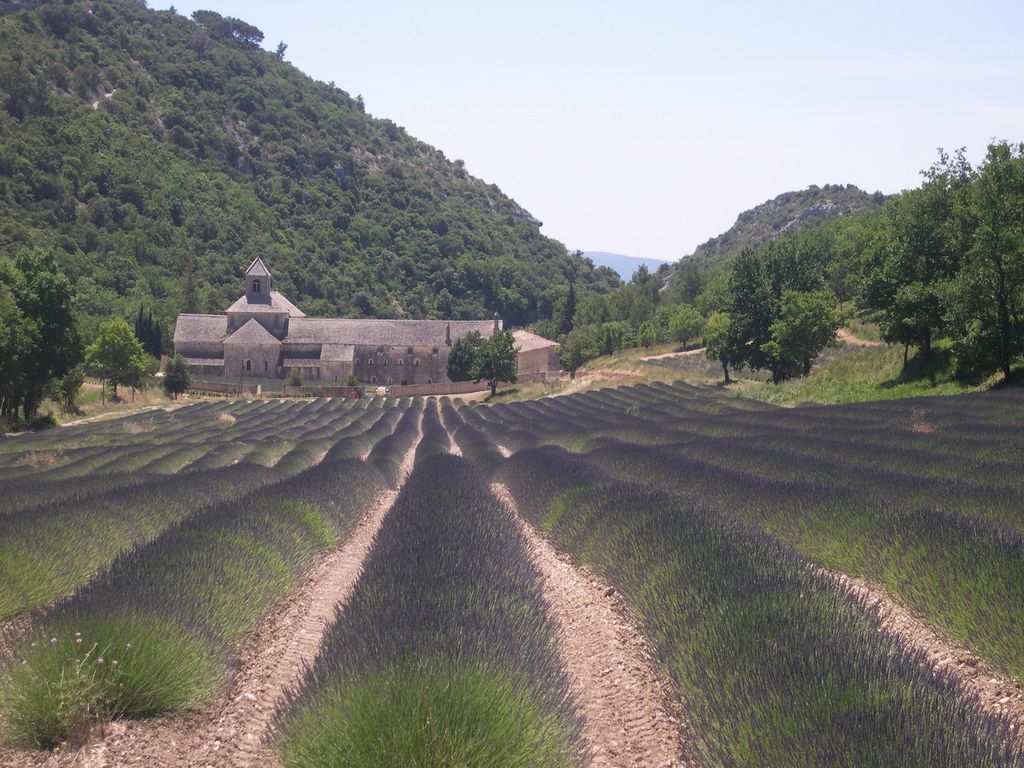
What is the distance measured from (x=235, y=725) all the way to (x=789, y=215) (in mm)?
186355

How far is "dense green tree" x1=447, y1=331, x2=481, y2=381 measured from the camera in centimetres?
7094

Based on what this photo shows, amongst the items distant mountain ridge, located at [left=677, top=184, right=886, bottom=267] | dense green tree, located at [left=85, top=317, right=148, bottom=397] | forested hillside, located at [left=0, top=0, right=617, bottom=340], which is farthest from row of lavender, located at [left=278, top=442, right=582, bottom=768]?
distant mountain ridge, located at [left=677, top=184, right=886, bottom=267]

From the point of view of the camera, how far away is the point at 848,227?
8431cm

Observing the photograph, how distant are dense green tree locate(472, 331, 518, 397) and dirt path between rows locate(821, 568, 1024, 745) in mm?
51906

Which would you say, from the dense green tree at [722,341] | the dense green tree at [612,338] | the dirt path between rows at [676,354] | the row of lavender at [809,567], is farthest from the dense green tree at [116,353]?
the dense green tree at [612,338]

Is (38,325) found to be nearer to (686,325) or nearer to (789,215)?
(686,325)

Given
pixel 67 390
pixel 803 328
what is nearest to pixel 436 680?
pixel 803 328

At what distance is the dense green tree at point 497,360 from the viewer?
57750 millimetres

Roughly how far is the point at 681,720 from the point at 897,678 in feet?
3.53

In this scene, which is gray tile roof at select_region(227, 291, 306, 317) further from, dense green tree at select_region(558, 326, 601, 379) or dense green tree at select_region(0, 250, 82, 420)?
dense green tree at select_region(0, 250, 82, 420)

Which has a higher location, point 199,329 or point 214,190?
point 214,190

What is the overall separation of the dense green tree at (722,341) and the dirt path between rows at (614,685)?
36484mm

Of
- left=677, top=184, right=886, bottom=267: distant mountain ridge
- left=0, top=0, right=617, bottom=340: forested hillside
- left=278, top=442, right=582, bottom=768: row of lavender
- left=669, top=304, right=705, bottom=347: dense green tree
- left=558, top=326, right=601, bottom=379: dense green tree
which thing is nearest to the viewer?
left=278, top=442, right=582, bottom=768: row of lavender

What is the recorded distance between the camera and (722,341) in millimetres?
42719
